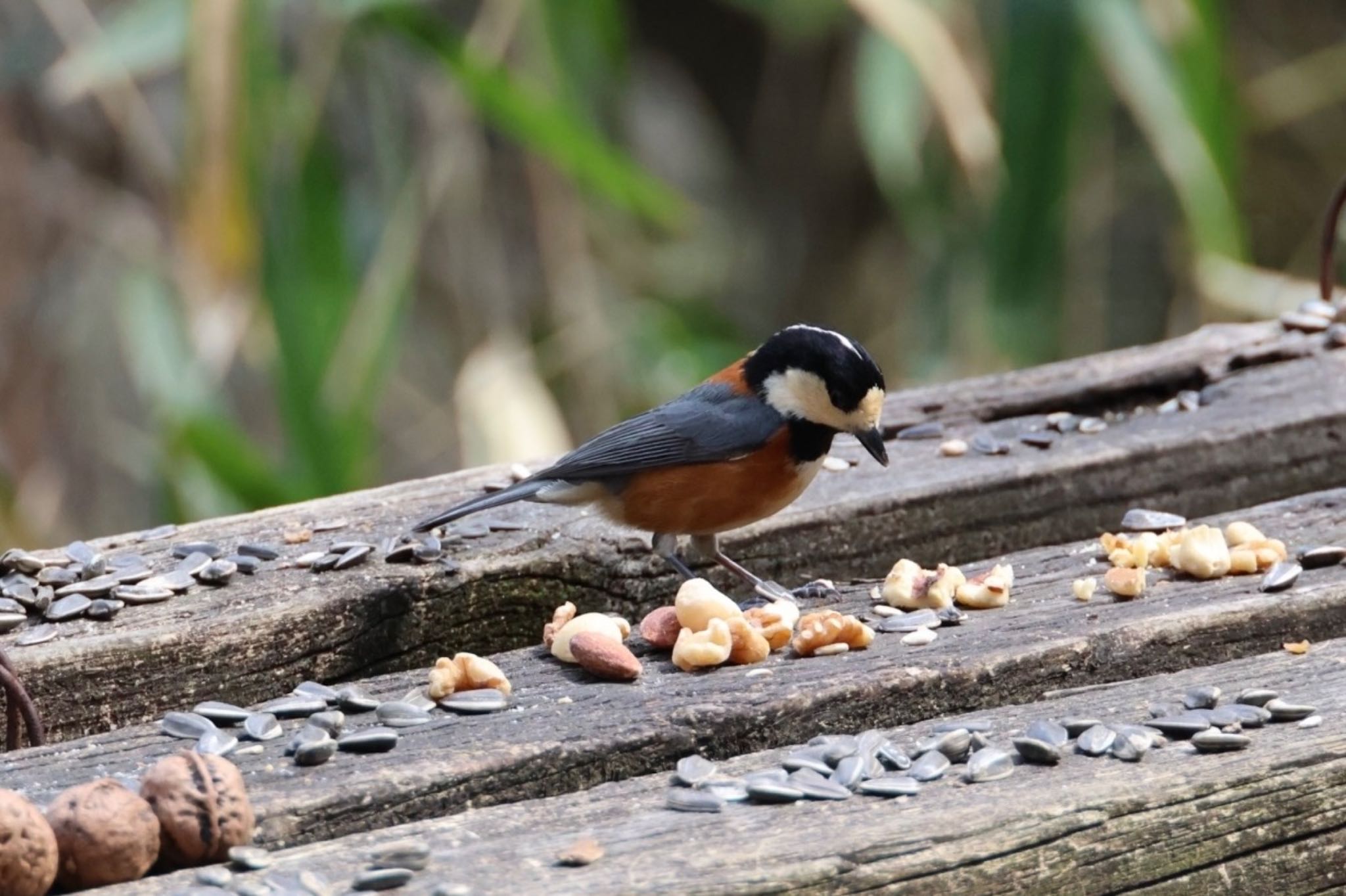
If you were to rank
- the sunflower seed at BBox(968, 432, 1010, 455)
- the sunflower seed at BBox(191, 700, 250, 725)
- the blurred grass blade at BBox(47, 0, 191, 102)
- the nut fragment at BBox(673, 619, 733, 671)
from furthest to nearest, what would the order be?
the blurred grass blade at BBox(47, 0, 191, 102) → the sunflower seed at BBox(968, 432, 1010, 455) → the nut fragment at BBox(673, 619, 733, 671) → the sunflower seed at BBox(191, 700, 250, 725)

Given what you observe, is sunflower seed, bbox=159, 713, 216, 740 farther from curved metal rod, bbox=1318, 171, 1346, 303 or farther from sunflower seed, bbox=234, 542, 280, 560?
curved metal rod, bbox=1318, 171, 1346, 303

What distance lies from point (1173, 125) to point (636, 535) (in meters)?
2.34

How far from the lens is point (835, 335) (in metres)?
2.22

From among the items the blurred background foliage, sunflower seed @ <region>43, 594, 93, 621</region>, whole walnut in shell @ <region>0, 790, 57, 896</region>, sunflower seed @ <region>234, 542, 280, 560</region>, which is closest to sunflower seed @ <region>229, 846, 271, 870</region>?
whole walnut in shell @ <region>0, 790, 57, 896</region>

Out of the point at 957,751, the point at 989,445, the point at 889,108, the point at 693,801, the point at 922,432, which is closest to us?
the point at 693,801

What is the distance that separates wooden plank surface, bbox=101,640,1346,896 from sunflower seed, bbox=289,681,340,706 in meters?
0.29

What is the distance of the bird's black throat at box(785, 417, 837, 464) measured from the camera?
84.8 inches

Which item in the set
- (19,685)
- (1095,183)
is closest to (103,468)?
(1095,183)

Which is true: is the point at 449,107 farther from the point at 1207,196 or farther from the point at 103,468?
the point at 103,468

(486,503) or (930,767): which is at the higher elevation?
(486,503)

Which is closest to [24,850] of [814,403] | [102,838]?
[102,838]

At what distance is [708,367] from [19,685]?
3.11 m

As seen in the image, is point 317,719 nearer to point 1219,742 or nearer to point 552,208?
point 1219,742

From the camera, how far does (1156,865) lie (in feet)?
4.24
